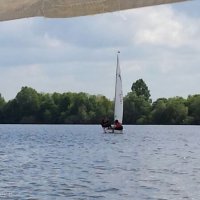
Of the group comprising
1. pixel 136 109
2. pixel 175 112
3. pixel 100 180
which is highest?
pixel 136 109

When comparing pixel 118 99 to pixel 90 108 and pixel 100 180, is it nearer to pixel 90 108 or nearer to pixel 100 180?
pixel 100 180

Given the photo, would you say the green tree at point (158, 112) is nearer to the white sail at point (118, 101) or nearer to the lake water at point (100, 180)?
the white sail at point (118, 101)

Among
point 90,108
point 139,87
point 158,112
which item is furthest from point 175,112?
point 139,87

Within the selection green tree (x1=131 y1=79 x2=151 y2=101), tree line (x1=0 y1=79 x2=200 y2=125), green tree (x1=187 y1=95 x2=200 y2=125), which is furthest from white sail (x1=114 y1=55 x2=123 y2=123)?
green tree (x1=131 y1=79 x2=151 y2=101)

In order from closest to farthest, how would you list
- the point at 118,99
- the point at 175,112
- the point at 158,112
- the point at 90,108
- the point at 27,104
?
1. the point at 118,99
2. the point at 175,112
3. the point at 158,112
4. the point at 90,108
5. the point at 27,104

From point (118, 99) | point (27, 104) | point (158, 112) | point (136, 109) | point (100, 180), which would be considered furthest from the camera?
point (27, 104)

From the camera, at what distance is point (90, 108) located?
129 meters

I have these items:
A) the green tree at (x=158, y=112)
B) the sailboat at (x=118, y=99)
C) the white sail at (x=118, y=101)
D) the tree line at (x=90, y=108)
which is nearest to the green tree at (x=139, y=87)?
the tree line at (x=90, y=108)

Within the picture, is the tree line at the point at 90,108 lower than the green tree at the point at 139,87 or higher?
lower

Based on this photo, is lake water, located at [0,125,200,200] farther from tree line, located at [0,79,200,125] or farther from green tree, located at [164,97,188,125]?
tree line, located at [0,79,200,125]

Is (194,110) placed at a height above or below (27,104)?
below

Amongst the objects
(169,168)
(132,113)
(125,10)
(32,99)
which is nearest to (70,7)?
(125,10)

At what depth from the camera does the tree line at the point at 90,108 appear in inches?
4523

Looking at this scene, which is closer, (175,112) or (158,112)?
(175,112)
